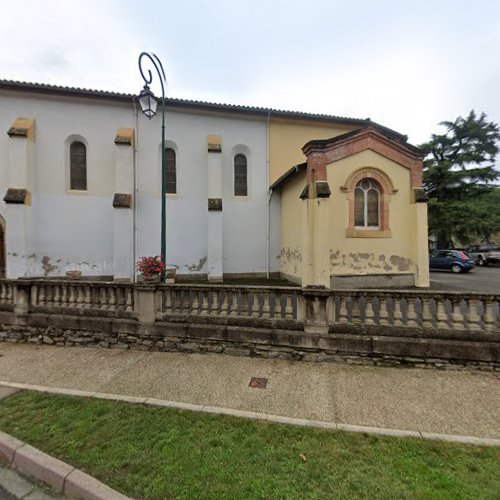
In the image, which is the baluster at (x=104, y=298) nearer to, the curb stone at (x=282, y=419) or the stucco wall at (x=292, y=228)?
the curb stone at (x=282, y=419)

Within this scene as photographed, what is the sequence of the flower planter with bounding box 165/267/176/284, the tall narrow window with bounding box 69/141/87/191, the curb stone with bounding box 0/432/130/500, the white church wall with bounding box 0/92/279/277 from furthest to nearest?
the tall narrow window with bounding box 69/141/87/191, the flower planter with bounding box 165/267/176/284, the white church wall with bounding box 0/92/279/277, the curb stone with bounding box 0/432/130/500

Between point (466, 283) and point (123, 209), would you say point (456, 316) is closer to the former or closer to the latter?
point (466, 283)

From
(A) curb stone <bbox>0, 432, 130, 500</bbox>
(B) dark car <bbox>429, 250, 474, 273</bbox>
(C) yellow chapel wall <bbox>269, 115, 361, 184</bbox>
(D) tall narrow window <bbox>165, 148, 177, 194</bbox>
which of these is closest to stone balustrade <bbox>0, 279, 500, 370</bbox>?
(A) curb stone <bbox>0, 432, 130, 500</bbox>

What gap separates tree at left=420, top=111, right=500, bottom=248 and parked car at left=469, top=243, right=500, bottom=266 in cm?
108

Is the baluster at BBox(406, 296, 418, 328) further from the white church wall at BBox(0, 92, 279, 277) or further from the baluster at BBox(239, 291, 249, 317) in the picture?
the white church wall at BBox(0, 92, 279, 277)

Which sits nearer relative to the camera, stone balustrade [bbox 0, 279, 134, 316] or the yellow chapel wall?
stone balustrade [bbox 0, 279, 134, 316]

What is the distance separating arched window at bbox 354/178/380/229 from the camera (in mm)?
10062

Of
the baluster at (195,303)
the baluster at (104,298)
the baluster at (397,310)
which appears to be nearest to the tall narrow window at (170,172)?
the baluster at (104,298)

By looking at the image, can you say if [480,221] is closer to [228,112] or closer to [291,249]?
[291,249]

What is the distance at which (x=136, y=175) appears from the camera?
11.7 metres

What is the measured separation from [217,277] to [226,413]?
847cm

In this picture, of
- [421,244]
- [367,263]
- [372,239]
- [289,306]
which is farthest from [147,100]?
[421,244]

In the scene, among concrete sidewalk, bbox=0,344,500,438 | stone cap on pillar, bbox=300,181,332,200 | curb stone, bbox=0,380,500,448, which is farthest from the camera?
stone cap on pillar, bbox=300,181,332,200

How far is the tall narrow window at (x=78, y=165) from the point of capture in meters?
11.5
